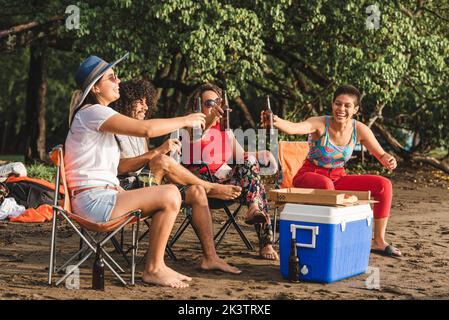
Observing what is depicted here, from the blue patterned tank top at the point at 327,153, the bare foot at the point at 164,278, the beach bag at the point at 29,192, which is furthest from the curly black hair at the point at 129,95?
the beach bag at the point at 29,192

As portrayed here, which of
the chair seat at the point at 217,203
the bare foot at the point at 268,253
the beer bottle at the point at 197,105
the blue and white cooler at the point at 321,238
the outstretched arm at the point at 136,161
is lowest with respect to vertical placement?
the bare foot at the point at 268,253

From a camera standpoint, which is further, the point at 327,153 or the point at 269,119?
the point at 327,153

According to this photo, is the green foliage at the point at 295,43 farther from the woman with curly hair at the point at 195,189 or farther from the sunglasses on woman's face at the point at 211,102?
the woman with curly hair at the point at 195,189

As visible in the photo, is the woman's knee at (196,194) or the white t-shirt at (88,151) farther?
the woman's knee at (196,194)

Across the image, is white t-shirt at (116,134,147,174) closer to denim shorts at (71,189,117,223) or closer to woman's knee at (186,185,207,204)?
woman's knee at (186,185,207,204)

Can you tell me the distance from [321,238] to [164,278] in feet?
3.25

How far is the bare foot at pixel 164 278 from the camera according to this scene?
16.8 ft

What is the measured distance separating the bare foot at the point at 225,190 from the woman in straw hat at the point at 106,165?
0.71 meters

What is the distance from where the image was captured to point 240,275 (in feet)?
18.4

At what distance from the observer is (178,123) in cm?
500

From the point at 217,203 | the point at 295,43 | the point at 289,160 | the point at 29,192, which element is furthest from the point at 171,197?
the point at 295,43

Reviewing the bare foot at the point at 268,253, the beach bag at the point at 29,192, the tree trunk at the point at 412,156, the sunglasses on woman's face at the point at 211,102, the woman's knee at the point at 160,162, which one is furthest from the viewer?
the tree trunk at the point at 412,156

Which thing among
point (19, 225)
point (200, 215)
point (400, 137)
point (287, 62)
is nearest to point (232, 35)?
point (287, 62)

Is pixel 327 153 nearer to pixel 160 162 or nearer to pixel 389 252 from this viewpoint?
pixel 389 252
